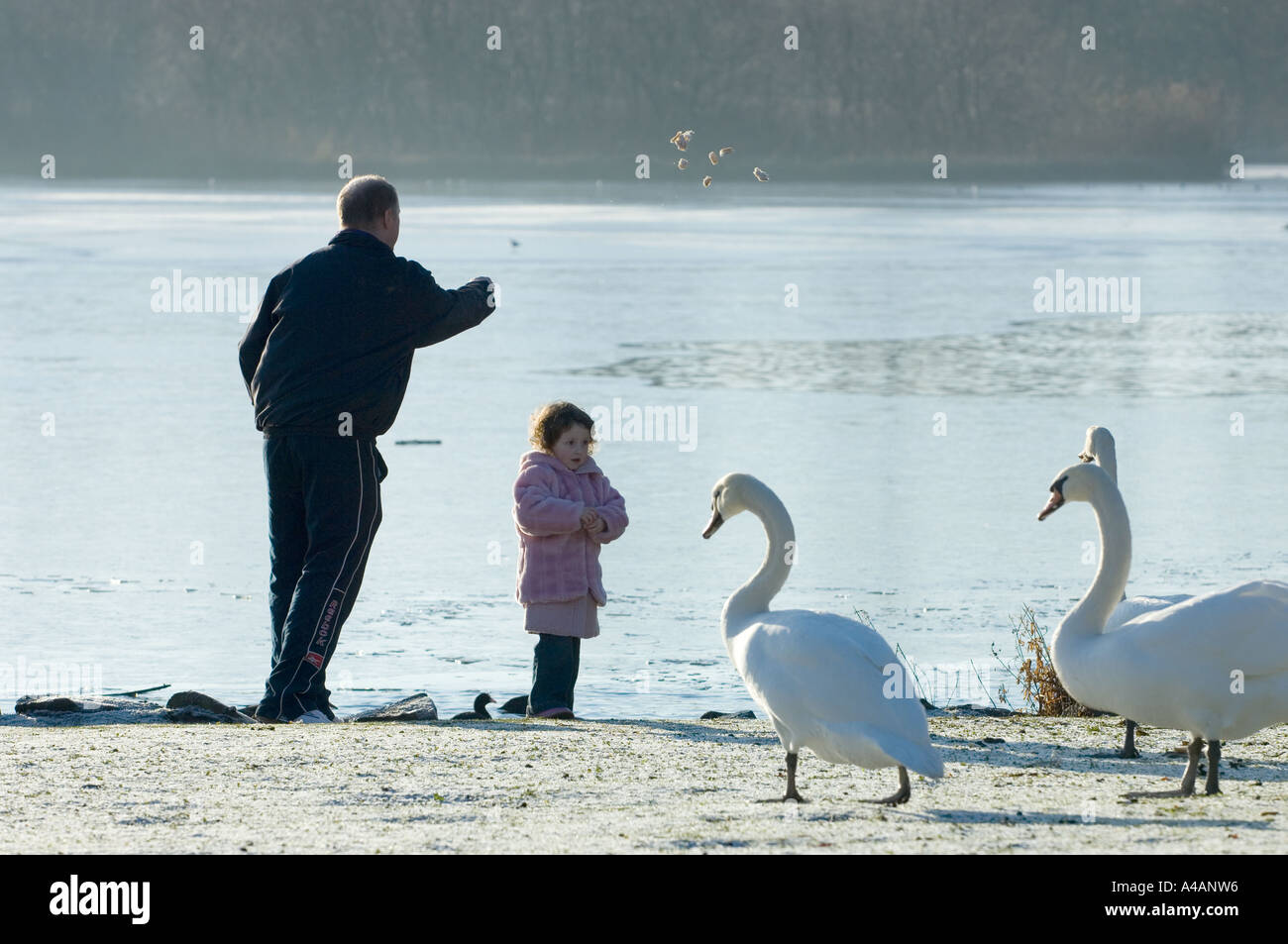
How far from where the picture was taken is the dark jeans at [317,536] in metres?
6.77

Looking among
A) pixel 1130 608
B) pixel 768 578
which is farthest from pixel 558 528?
pixel 1130 608

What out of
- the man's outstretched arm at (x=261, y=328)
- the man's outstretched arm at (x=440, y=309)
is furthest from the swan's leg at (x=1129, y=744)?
the man's outstretched arm at (x=261, y=328)

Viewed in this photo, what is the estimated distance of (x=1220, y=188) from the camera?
7862 cm

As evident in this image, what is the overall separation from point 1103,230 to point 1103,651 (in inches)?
1639

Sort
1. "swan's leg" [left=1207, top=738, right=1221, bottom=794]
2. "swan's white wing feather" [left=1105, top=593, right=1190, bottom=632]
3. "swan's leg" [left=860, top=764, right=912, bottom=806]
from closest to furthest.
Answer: "swan's leg" [left=860, top=764, right=912, bottom=806] < "swan's leg" [left=1207, top=738, right=1221, bottom=794] < "swan's white wing feather" [left=1105, top=593, right=1190, bottom=632]

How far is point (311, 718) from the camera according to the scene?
272 inches

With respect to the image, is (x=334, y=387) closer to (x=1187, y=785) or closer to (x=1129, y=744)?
(x=1129, y=744)

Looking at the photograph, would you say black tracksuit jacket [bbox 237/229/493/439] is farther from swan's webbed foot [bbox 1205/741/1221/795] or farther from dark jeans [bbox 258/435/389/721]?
swan's webbed foot [bbox 1205/741/1221/795]

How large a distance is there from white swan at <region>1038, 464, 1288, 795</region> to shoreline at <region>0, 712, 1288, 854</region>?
0.23 meters

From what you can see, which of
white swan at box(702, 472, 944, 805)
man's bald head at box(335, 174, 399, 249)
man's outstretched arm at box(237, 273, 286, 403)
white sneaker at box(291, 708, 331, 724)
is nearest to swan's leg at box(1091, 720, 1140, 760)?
white swan at box(702, 472, 944, 805)

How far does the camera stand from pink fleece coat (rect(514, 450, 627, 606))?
7000 millimetres

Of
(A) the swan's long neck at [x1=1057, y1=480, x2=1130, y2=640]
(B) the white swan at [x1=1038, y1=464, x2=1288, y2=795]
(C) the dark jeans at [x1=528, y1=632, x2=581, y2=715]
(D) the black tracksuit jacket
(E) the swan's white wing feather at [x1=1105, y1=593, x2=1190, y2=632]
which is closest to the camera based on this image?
(B) the white swan at [x1=1038, y1=464, x2=1288, y2=795]
